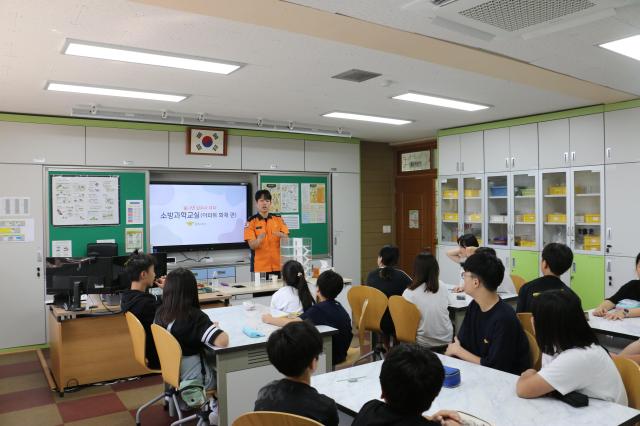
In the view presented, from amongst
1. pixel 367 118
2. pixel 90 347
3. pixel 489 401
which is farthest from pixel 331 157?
pixel 489 401

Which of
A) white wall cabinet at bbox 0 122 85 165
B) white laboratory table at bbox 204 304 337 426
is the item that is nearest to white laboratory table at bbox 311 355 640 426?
white laboratory table at bbox 204 304 337 426

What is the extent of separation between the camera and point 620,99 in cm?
544

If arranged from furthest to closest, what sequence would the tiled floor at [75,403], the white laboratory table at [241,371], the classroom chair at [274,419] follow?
1. the tiled floor at [75,403]
2. the white laboratory table at [241,371]
3. the classroom chair at [274,419]

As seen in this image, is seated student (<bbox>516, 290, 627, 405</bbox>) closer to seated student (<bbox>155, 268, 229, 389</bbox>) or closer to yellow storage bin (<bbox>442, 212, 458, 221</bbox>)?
seated student (<bbox>155, 268, 229, 389</bbox>)

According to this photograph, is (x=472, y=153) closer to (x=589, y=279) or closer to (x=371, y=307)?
(x=589, y=279)

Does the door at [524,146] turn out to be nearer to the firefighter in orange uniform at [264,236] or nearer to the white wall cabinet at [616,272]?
the white wall cabinet at [616,272]

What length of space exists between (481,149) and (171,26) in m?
4.98

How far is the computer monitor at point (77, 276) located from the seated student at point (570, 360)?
348cm

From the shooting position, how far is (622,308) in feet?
12.1

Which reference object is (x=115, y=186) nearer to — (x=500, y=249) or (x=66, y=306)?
(x=66, y=306)

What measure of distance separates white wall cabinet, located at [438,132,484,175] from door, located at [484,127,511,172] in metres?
0.08

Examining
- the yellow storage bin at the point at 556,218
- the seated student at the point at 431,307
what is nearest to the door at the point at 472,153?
the yellow storage bin at the point at 556,218

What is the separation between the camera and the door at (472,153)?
697 centimetres

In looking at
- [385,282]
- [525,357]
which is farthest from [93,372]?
[525,357]
